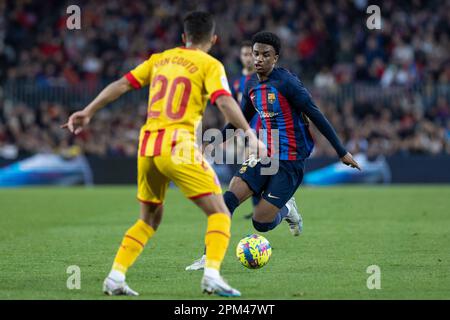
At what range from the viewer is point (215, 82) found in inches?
288

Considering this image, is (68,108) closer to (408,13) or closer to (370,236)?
(408,13)

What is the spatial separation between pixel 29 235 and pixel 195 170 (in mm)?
5999

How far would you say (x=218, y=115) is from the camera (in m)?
25.8

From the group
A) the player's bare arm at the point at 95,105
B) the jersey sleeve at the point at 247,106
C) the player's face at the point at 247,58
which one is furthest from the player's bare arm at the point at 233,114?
the player's face at the point at 247,58

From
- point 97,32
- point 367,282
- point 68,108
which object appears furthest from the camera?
point 97,32

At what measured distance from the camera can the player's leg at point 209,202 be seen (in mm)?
7262

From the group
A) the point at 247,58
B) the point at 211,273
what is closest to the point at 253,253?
the point at 211,273

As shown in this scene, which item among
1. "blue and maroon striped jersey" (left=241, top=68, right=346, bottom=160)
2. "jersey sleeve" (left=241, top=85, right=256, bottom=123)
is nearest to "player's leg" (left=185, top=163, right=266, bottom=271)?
"blue and maroon striped jersey" (left=241, top=68, right=346, bottom=160)

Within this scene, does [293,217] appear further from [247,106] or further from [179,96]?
[179,96]

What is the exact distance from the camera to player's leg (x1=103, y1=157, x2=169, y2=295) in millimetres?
7414

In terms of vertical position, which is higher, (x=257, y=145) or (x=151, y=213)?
(x=257, y=145)

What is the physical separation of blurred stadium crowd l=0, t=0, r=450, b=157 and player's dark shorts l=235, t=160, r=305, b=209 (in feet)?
49.0

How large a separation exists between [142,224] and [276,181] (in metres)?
2.47
